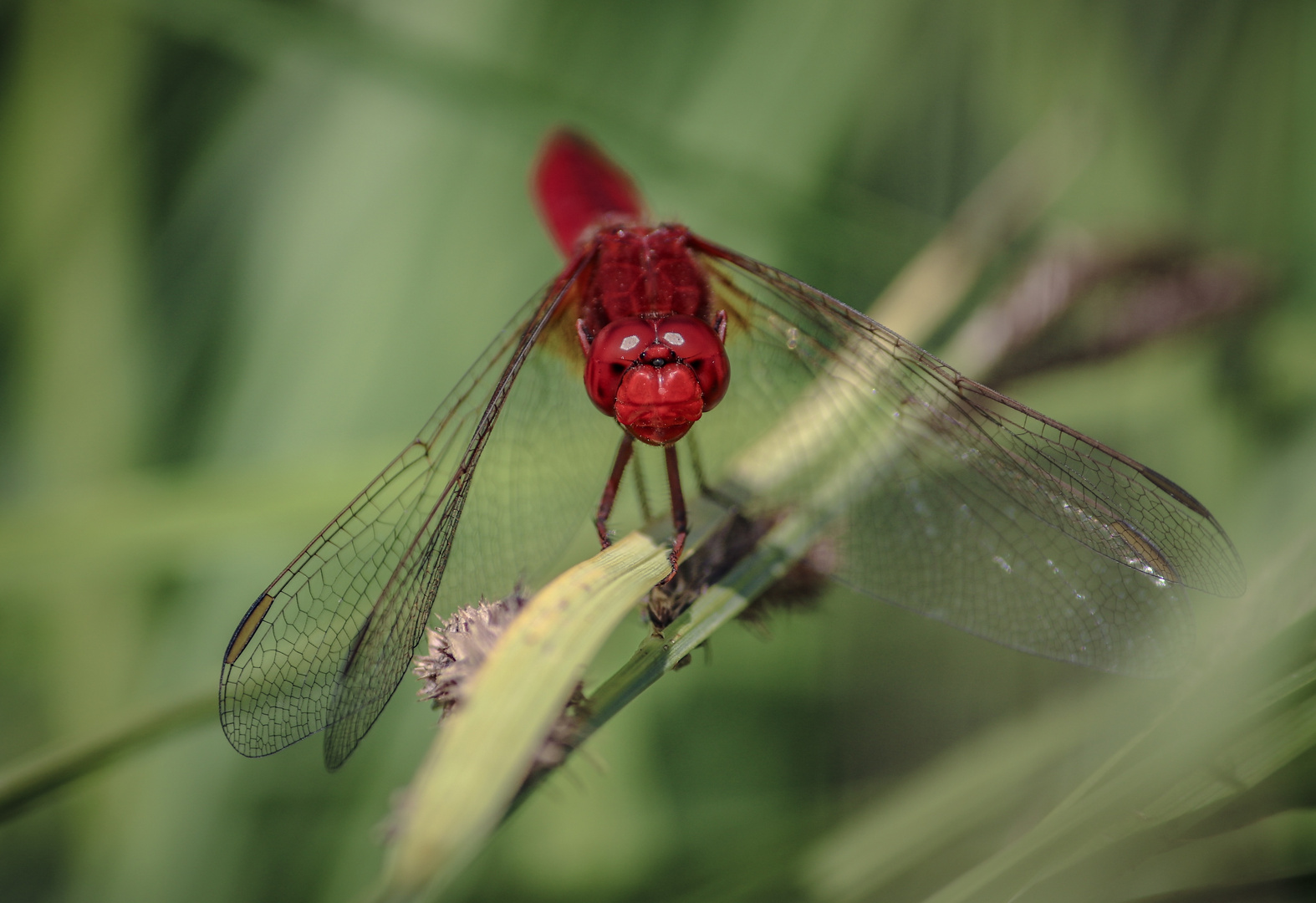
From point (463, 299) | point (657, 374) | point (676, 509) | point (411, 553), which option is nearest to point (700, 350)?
point (657, 374)

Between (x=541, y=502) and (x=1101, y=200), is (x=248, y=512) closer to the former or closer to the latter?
(x=541, y=502)

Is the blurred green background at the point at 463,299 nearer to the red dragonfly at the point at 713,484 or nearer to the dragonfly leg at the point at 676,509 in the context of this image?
the red dragonfly at the point at 713,484

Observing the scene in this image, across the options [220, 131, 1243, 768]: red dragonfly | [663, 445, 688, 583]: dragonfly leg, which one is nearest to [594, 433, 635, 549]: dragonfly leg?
[220, 131, 1243, 768]: red dragonfly

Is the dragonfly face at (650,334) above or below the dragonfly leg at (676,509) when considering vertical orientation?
above

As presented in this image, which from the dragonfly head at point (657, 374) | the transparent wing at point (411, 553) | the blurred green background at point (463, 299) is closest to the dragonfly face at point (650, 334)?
the dragonfly head at point (657, 374)

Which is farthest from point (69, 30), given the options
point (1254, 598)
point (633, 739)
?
point (1254, 598)

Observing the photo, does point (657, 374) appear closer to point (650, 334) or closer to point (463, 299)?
point (650, 334)
